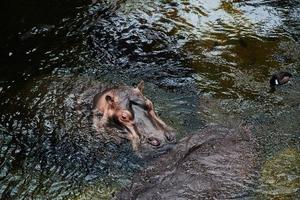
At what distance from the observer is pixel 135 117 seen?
7.12 m

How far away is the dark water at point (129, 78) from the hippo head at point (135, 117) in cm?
25

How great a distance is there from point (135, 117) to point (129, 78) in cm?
183

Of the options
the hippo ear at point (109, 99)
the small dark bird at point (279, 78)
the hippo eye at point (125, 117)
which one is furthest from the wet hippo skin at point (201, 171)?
the small dark bird at point (279, 78)

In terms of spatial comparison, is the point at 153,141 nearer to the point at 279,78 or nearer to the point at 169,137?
the point at 169,137

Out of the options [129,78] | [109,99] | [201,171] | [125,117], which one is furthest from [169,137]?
[129,78]

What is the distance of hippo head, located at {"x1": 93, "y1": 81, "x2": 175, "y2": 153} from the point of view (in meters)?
6.89

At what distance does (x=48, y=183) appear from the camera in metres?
6.64

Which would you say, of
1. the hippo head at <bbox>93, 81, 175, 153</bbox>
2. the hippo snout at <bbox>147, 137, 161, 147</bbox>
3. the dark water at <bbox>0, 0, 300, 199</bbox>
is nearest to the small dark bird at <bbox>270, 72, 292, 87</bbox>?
the dark water at <bbox>0, 0, 300, 199</bbox>

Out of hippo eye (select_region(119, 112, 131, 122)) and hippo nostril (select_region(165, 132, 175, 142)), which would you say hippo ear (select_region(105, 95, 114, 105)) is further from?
hippo nostril (select_region(165, 132, 175, 142))

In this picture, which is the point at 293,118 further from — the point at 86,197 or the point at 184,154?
the point at 86,197

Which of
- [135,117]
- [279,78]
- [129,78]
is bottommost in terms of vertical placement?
[129,78]

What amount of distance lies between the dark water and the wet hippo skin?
252 millimetres

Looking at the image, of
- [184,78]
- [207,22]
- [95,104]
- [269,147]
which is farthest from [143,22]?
[269,147]

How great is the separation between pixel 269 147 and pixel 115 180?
2009 millimetres
